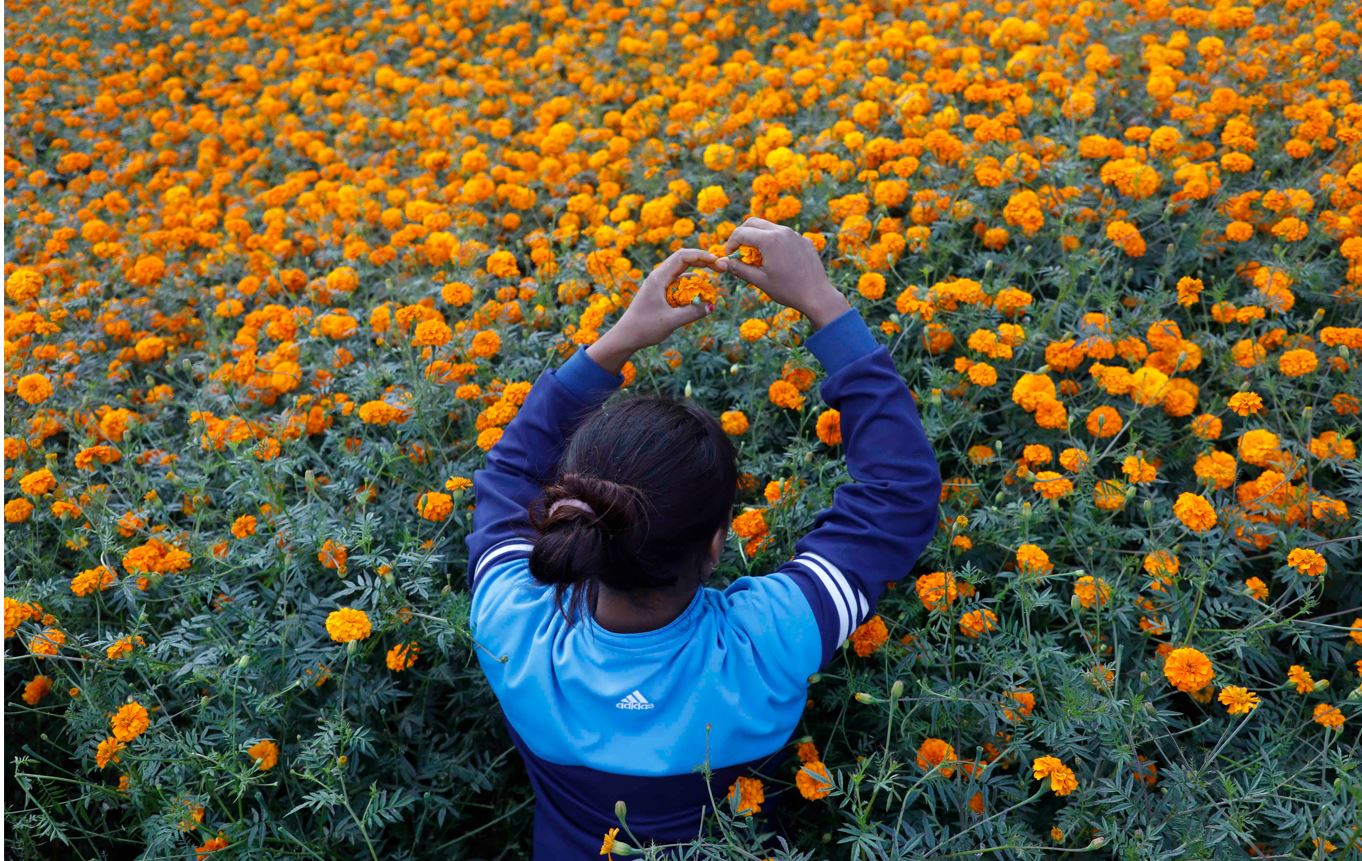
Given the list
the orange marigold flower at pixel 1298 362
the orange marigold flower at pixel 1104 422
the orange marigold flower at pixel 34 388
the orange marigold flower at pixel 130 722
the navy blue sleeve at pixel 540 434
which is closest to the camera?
the orange marigold flower at pixel 130 722

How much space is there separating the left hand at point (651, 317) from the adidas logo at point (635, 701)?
2.57 ft

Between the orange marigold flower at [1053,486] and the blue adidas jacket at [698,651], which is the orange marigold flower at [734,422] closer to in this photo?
the blue adidas jacket at [698,651]

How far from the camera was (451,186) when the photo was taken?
3.72m

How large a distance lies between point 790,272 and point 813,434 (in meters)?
0.82

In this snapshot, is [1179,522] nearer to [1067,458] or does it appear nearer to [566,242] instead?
[1067,458]

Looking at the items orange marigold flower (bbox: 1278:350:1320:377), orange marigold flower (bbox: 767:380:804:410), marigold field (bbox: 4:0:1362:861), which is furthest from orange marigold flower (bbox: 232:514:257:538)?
orange marigold flower (bbox: 1278:350:1320:377)

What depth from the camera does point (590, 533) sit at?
5.09ft

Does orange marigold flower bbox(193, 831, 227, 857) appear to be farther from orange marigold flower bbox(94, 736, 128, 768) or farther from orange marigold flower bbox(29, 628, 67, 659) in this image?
orange marigold flower bbox(29, 628, 67, 659)

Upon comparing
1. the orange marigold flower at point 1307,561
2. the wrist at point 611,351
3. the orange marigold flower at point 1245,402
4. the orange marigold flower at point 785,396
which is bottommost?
the orange marigold flower at point 1307,561

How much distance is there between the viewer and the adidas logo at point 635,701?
1737mm

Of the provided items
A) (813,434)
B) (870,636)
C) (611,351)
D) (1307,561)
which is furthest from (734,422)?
(1307,561)

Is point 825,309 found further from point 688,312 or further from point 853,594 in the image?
point 853,594

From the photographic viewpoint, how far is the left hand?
6.94 feet

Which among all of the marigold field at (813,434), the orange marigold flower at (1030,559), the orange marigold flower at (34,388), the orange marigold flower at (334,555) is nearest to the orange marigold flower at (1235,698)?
the marigold field at (813,434)
